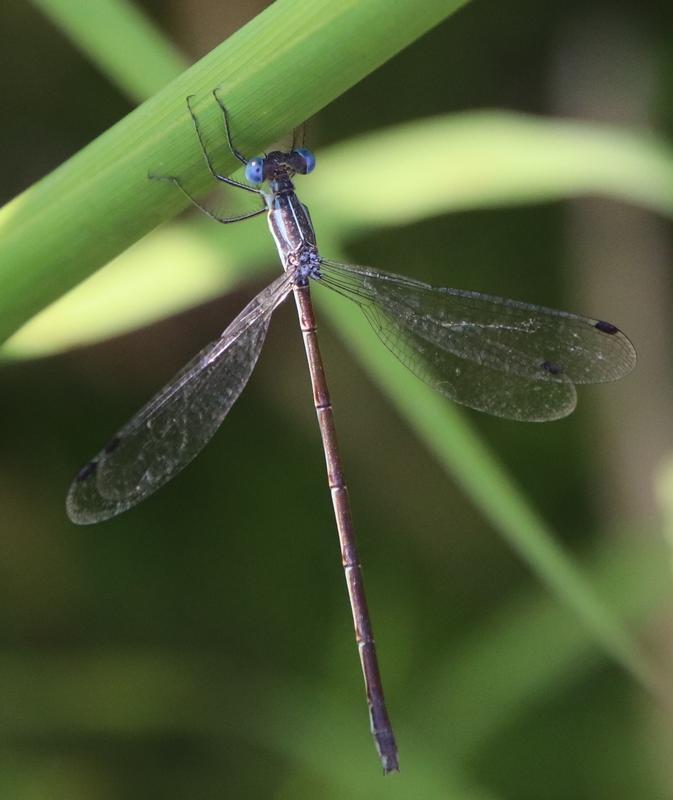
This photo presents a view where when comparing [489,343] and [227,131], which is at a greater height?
[489,343]

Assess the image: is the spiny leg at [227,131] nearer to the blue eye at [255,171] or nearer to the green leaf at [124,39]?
the green leaf at [124,39]

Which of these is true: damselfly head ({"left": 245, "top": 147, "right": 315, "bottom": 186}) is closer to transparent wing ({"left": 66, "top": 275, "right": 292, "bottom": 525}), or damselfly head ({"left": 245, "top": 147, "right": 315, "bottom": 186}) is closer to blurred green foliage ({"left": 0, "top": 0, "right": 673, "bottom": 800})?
transparent wing ({"left": 66, "top": 275, "right": 292, "bottom": 525})

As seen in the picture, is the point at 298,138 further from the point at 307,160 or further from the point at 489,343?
the point at 489,343

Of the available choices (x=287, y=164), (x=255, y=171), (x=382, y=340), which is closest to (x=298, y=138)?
(x=287, y=164)

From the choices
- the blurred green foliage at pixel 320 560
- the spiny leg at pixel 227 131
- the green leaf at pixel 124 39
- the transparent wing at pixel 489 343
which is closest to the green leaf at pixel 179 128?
the spiny leg at pixel 227 131

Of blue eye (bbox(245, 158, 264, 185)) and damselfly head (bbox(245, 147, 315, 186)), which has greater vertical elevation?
damselfly head (bbox(245, 147, 315, 186))

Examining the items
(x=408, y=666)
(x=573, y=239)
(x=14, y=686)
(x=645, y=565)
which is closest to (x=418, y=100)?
(x=573, y=239)

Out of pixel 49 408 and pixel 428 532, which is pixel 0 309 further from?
pixel 428 532

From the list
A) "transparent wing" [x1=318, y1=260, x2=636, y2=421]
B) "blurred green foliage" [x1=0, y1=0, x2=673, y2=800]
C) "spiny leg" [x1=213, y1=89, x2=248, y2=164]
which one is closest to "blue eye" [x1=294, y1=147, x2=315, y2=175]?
"transparent wing" [x1=318, y1=260, x2=636, y2=421]
